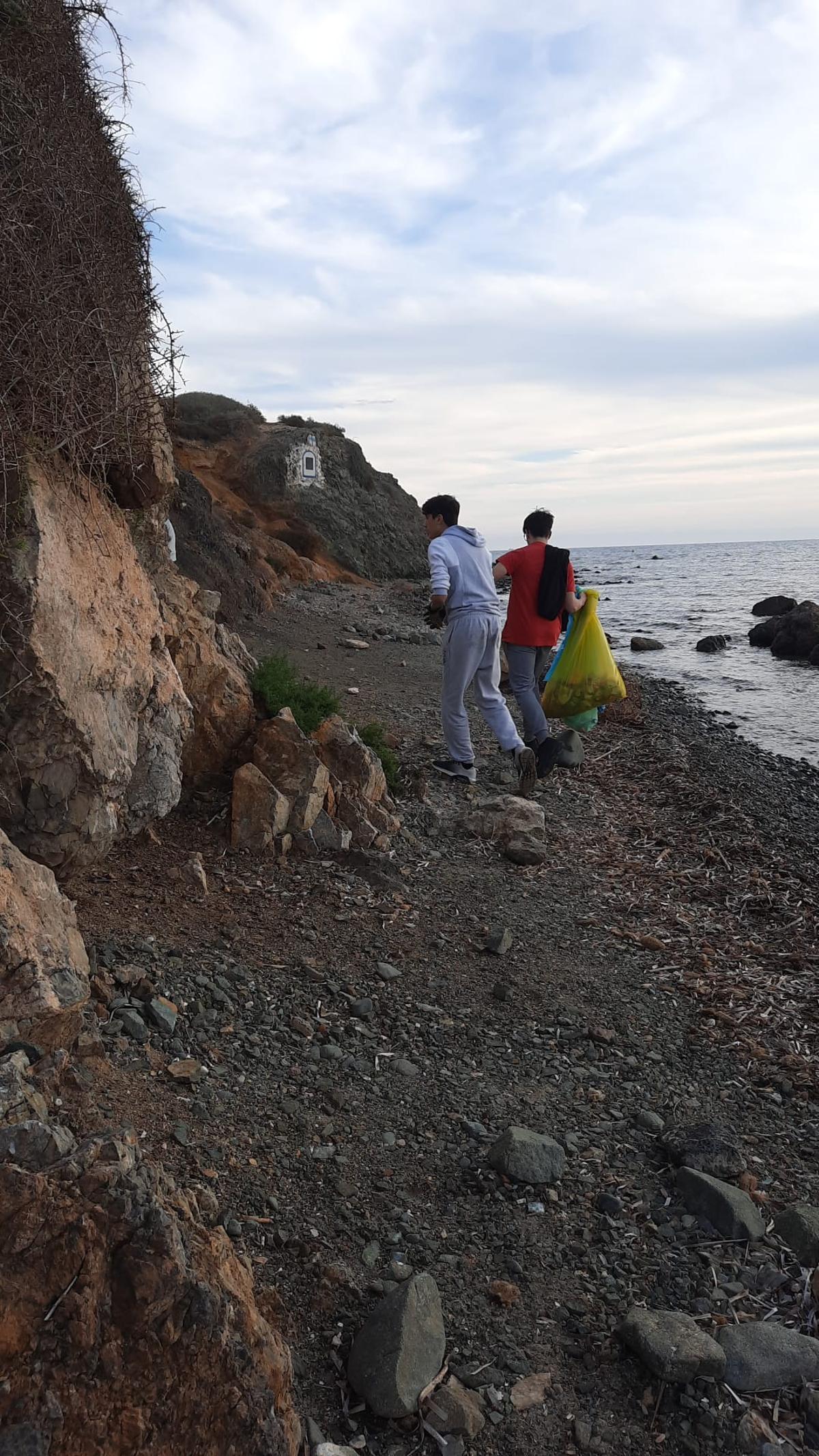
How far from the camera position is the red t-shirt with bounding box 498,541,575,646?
7.48m

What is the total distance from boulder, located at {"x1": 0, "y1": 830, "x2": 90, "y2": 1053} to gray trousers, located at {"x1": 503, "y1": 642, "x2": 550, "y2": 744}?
5.07 m

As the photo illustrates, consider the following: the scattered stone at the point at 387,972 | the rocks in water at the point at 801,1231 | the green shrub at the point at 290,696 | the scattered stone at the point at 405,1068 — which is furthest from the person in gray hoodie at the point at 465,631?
the rocks in water at the point at 801,1231

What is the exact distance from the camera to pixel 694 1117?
3.68 m

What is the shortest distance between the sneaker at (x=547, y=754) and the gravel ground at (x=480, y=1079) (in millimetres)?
944

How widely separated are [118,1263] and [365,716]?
7.15m

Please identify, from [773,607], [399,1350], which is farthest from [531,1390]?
[773,607]

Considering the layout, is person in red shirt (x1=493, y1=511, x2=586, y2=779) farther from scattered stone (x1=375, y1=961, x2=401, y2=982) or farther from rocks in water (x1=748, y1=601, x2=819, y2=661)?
rocks in water (x1=748, y1=601, x2=819, y2=661)

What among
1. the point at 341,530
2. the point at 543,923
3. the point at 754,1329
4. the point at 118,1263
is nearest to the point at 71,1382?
the point at 118,1263

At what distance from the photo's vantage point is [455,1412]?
2.25 metres

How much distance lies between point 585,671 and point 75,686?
492cm

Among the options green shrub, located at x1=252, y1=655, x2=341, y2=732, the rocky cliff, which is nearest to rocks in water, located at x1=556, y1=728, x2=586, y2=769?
green shrub, located at x1=252, y1=655, x2=341, y2=732

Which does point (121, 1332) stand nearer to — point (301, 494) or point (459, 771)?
point (459, 771)

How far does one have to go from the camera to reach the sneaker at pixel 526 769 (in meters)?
7.20

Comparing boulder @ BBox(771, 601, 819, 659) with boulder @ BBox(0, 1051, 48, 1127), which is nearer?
boulder @ BBox(0, 1051, 48, 1127)
